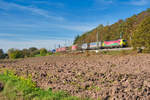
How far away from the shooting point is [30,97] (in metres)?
3.89

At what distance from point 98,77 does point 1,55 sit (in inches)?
1442

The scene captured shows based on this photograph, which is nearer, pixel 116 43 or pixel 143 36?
pixel 143 36

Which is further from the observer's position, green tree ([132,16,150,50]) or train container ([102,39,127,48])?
train container ([102,39,127,48])

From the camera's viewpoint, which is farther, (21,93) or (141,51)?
(141,51)

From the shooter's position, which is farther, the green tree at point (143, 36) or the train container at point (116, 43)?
the train container at point (116, 43)

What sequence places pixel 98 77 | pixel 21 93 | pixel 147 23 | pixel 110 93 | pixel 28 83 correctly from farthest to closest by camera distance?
pixel 147 23
pixel 98 77
pixel 28 83
pixel 21 93
pixel 110 93

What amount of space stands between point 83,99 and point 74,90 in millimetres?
728

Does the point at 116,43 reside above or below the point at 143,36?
below

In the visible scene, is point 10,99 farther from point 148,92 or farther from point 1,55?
point 1,55

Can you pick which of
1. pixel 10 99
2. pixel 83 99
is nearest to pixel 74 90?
pixel 83 99

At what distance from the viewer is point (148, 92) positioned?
152 inches

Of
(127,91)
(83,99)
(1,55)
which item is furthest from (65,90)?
(1,55)

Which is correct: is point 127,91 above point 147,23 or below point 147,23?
below

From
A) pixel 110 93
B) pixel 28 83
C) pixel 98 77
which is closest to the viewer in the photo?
pixel 110 93
